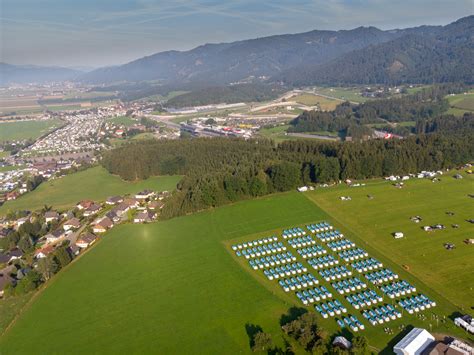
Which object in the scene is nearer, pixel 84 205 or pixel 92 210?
pixel 92 210

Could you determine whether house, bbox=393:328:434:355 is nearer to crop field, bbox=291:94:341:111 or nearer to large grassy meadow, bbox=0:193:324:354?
large grassy meadow, bbox=0:193:324:354

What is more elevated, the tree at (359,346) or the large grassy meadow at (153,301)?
the tree at (359,346)

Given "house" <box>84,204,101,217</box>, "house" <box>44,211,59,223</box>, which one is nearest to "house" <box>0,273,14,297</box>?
A: "house" <box>44,211,59,223</box>

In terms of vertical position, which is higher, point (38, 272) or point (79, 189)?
point (38, 272)

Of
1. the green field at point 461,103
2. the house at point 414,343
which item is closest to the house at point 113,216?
the house at point 414,343

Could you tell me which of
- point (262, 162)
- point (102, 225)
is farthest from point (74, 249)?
point (262, 162)

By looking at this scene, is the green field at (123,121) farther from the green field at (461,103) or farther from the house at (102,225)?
the green field at (461,103)

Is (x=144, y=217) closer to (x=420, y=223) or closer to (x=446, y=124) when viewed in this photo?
(x=420, y=223)
